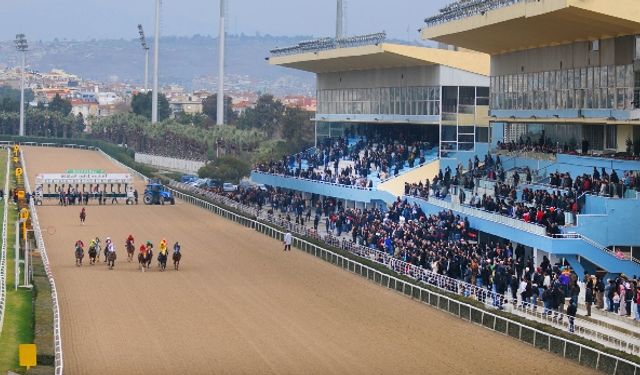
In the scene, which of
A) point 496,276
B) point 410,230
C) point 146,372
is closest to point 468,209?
point 410,230

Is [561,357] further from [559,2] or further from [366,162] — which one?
[366,162]

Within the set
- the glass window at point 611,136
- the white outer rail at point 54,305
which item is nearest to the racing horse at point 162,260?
the white outer rail at point 54,305

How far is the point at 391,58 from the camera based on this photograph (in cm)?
5225

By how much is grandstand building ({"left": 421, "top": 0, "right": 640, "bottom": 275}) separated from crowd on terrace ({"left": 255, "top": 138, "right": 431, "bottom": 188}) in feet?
13.7

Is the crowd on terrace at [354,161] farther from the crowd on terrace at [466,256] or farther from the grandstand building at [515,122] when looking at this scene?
the crowd on terrace at [466,256]

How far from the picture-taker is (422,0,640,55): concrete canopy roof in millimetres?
30281

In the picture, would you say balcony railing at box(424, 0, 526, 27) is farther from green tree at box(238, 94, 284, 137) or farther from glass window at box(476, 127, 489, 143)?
green tree at box(238, 94, 284, 137)

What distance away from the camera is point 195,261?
35562 mm

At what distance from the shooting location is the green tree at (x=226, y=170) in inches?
2766

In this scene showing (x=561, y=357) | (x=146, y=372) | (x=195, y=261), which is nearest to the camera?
(x=146, y=372)

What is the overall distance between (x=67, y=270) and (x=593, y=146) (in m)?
14.3

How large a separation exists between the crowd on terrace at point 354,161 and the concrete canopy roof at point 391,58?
308cm

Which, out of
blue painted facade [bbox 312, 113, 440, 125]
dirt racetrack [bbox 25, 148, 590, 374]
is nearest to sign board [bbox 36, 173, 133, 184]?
blue painted facade [bbox 312, 113, 440, 125]

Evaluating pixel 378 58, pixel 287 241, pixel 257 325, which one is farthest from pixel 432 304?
pixel 378 58
